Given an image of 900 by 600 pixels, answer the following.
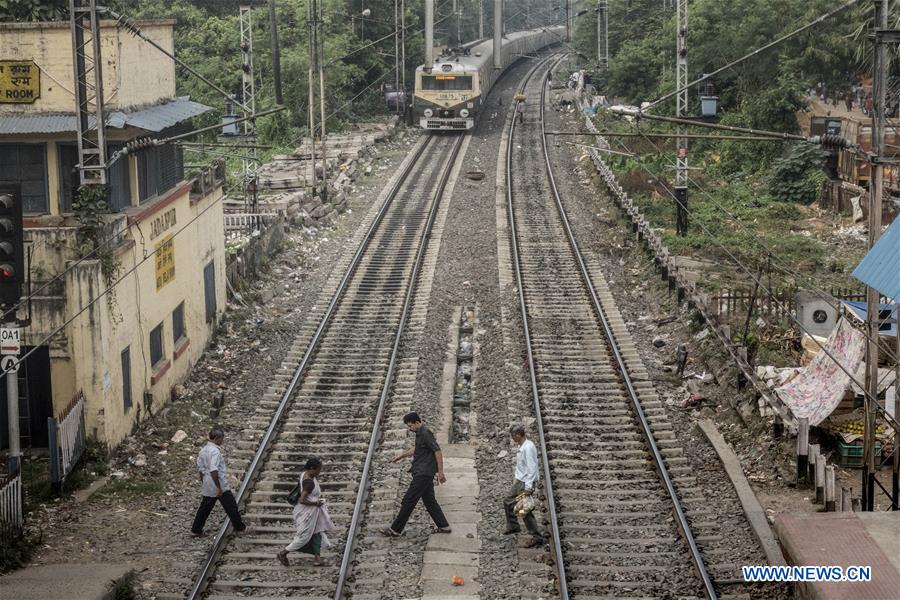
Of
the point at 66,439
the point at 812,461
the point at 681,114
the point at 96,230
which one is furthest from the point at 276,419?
the point at 681,114

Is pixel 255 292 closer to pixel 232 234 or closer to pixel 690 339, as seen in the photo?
pixel 232 234

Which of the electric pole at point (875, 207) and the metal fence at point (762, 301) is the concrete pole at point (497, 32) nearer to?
the metal fence at point (762, 301)

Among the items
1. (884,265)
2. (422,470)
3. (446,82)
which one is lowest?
(422,470)

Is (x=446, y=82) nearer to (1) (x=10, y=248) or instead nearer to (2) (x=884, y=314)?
(2) (x=884, y=314)

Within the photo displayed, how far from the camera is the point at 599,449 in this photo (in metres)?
17.3

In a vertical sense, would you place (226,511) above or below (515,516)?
above

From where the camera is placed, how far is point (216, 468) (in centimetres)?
1415

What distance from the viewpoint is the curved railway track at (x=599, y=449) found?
43.7ft

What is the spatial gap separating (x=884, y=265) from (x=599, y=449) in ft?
16.9

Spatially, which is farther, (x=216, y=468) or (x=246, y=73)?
(x=246, y=73)

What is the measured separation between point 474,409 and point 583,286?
768cm

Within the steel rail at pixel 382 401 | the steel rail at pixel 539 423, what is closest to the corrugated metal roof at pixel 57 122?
the steel rail at pixel 382 401

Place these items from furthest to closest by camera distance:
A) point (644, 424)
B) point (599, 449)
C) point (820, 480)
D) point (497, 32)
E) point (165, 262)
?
point (497, 32) < point (165, 262) < point (644, 424) < point (599, 449) < point (820, 480)

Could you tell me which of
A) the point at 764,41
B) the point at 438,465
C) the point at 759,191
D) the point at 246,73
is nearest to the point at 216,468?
the point at 438,465
